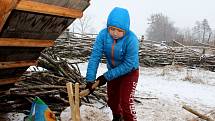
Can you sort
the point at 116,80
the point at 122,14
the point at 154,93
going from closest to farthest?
the point at 122,14
the point at 116,80
the point at 154,93

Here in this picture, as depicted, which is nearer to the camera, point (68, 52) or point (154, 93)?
point (154, 93)

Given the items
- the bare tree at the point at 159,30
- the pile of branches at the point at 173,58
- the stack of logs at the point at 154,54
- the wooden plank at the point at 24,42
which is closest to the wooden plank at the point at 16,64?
the wooden plank at the point at 24,42

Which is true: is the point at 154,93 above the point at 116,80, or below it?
below

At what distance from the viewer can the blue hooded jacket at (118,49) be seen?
10.7ft

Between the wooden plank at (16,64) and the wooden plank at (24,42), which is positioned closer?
the wooden plank at (24,42)

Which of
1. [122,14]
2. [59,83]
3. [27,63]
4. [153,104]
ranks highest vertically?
[122,14]

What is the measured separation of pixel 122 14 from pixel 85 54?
777 cm

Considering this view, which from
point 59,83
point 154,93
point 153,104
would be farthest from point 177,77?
point 59,83

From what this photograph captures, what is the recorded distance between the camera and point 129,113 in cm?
346

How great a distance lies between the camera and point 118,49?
3.42m

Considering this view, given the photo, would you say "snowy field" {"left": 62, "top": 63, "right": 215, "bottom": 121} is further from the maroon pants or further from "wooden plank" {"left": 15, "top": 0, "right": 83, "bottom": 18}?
"wooden plank" {"left": 15, "top": 0, "right": 83, "bottom": 18}

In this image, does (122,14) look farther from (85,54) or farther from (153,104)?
(85,54)

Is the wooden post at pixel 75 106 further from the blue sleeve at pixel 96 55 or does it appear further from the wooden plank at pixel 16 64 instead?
the wooden plank at pixel 16 64

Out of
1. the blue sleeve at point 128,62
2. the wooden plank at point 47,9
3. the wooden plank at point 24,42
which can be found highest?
the wooden plank at point 47,9
